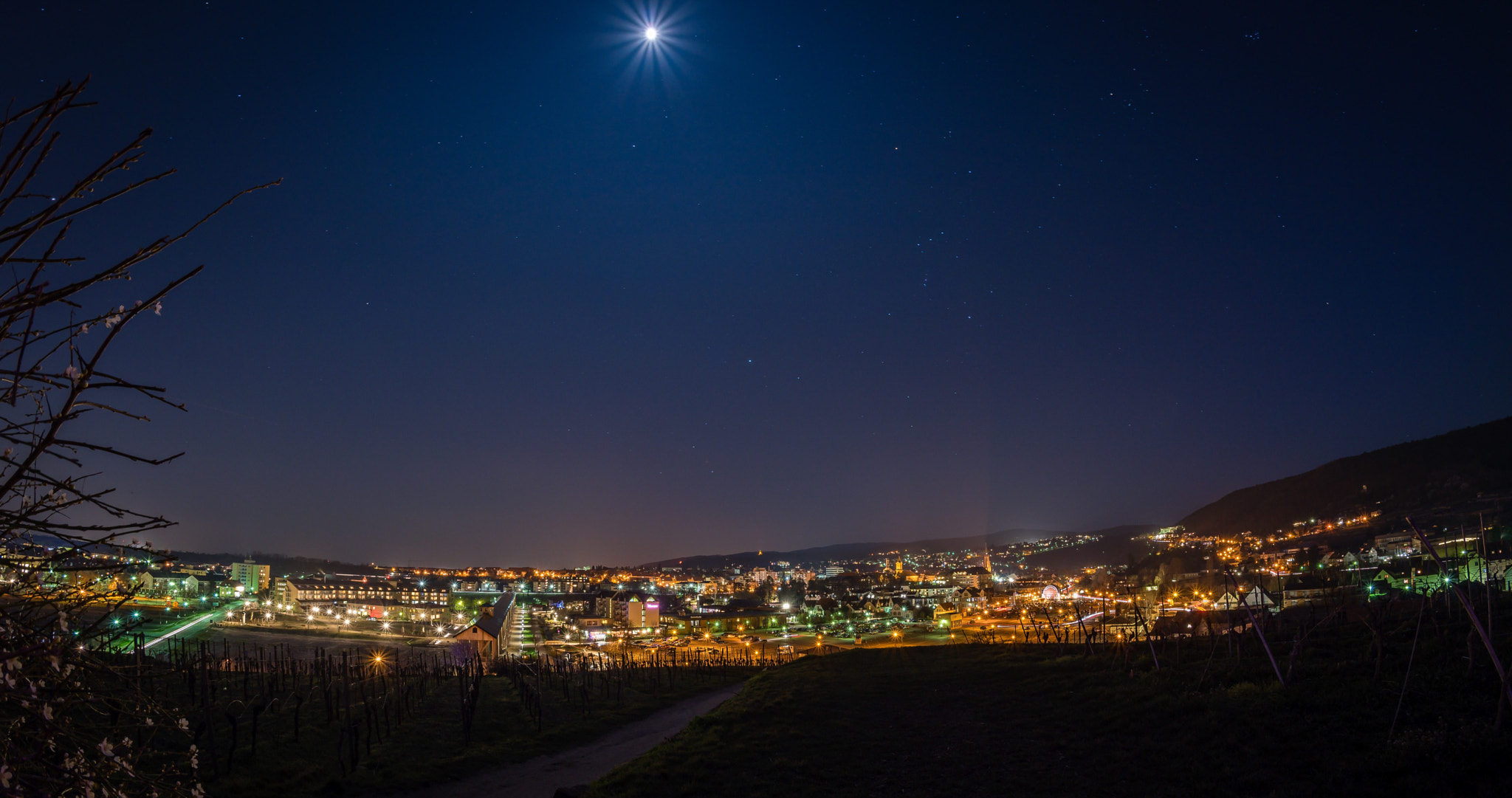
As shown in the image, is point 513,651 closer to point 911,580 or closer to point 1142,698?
point 1142,698

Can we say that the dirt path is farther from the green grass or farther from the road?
the road

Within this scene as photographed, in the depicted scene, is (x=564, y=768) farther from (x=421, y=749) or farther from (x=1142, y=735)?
(x=1142, y=735)

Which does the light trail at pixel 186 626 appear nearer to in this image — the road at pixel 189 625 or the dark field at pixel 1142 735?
the road at pixel 189 625

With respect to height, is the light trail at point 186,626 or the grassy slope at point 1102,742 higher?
the light trail at point 186,626

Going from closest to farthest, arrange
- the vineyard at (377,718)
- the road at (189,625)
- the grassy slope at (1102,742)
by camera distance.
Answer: the grassy slope at (1102,742)
the vineyard at (377,718)
the road at (189,625)

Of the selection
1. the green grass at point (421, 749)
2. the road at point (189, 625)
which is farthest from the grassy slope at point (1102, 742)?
the road at point (189, 625)

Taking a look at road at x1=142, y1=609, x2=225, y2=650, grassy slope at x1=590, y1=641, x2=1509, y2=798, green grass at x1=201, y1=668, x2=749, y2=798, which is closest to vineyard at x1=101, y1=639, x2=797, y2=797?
green grass at x1=201, y1=668, x2=749, y2=798
